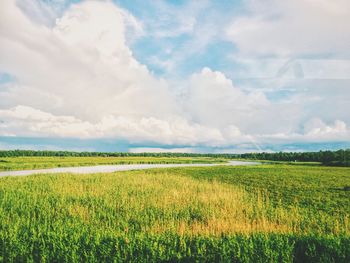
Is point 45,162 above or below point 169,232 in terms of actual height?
below

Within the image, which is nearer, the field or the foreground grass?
the field

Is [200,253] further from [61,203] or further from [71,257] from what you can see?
[61,203]

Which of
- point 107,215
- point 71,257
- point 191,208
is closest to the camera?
point 71,257

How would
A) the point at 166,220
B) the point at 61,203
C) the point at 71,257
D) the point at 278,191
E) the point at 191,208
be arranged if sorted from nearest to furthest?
1. the point at 71,257
2. the point at 166,220
3. the point at 191,208
4. the point at 61,203
5. the point at 278,191

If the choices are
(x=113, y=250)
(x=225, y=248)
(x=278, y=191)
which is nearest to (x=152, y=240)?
(x=113, y=250)

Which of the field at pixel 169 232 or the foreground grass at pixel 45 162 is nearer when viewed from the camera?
the field at pixel 169 232

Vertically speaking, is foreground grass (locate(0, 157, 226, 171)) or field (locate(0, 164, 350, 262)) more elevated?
field (locate(0, 164, 350, 262))

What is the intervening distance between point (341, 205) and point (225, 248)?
14936mm

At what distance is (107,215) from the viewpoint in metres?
16.1

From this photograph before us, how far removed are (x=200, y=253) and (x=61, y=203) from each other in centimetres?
1336

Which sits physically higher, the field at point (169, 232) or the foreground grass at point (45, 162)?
the field at point (169, 232)

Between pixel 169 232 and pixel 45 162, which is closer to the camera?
pixel 169 232

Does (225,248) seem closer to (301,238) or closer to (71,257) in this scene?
(301,238)

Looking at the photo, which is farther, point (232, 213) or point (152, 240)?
point (232, 213)
